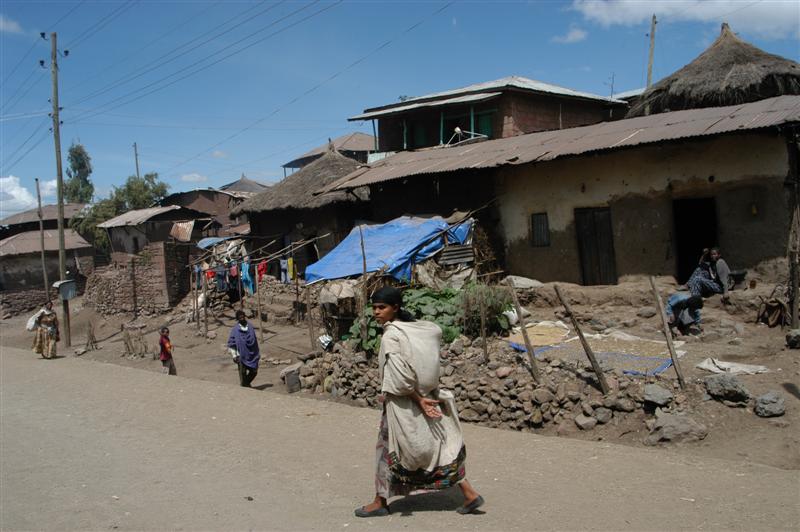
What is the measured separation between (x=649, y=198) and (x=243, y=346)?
8.51m

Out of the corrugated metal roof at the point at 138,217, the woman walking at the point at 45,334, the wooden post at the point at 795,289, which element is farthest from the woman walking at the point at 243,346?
the corrugated metal roof at the point at 138,217

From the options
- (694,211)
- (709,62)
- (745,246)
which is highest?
(709,62)

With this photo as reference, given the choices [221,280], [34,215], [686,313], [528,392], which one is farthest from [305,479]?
[34,215]

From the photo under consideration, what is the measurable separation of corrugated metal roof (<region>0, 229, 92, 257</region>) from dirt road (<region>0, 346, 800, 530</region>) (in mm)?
28529

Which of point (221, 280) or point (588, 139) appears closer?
point (588, 139)

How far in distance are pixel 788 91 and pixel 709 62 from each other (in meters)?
2.17

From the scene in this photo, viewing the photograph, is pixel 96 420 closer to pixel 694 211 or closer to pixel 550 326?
pixel 550 326

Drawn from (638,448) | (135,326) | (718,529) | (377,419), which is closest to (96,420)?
(377,419)

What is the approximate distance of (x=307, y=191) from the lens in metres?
20.9

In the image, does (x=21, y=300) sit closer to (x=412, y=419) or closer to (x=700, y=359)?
(x=700, y=359)

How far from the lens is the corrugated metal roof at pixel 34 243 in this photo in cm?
3365

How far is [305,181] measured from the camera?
21.7 m

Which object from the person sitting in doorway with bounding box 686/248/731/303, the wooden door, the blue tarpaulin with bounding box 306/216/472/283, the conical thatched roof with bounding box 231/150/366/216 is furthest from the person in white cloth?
the conical thatched roof with bounding box 231/150/366/216

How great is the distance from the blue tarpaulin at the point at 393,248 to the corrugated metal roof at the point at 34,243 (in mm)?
25472
